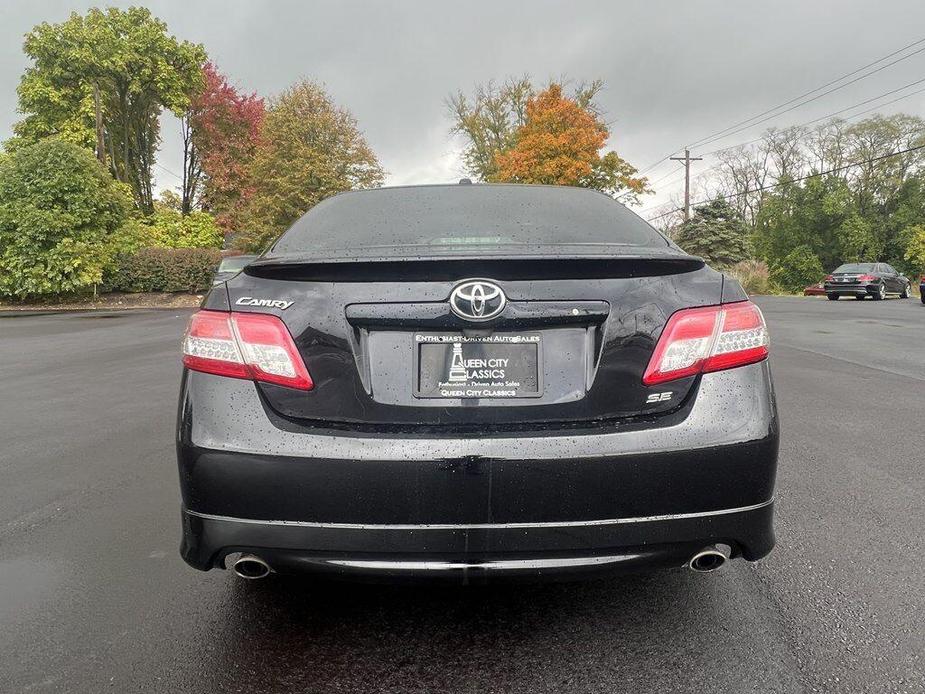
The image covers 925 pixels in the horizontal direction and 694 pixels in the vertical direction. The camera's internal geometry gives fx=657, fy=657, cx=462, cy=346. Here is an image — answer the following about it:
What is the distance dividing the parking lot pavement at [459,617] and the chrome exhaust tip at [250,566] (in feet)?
0.99

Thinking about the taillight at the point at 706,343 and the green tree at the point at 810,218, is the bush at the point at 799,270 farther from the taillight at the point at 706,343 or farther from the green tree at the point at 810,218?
the taillight at the point at 706,343

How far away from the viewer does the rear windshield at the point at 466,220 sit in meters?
2.54

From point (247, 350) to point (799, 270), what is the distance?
199 feet

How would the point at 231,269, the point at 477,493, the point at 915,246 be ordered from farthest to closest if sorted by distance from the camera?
the point at 915,246, the point at 231,269, the point at 477,493

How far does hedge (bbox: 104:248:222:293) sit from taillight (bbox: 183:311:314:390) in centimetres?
2380

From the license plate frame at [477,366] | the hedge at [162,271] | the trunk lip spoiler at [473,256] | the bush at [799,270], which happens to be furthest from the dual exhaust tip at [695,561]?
the bush at [799,270]

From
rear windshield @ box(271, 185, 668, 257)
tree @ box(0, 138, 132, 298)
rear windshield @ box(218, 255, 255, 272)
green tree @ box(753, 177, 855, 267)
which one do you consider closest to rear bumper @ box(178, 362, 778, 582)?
rear windshield @ box(271, 185, 668, 257)

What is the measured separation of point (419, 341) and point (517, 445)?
0.40m

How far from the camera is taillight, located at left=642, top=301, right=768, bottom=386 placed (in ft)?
6.16

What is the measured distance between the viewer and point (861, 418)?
210 inches

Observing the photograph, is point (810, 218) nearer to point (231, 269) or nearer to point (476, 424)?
point (231, 269)

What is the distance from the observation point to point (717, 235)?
139 ft

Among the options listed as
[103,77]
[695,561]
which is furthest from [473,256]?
[103,77]

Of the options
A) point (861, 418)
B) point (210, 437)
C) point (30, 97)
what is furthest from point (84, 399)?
point (30, 97)
